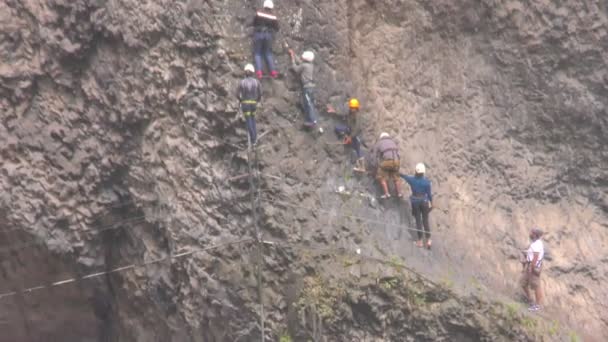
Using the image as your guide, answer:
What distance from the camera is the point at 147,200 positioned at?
11.4 metres

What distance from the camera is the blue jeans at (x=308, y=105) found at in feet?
36.1

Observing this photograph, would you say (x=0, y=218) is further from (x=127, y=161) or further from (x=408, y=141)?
(x=408, y=141)

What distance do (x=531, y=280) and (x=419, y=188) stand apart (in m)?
2.08

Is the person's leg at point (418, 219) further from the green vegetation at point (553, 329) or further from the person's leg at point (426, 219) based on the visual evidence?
the green vegetation at point (553, 329)

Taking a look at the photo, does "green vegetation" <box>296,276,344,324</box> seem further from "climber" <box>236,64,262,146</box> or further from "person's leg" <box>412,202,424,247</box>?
"climber" <box>236,64,262,146</box>

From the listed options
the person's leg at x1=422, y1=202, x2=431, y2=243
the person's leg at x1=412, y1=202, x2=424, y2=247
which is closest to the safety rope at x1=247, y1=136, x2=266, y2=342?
the person's leg at x1=412, y1=202, x2=424, y2=247

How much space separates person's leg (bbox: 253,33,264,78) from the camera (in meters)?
10.8

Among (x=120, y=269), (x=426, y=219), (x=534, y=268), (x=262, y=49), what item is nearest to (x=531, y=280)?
(x=534, y=268)

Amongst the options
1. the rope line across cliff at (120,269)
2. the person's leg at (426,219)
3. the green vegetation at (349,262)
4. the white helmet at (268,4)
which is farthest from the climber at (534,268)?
the white helmet at (268,4)

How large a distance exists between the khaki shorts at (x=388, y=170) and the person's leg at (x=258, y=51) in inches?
86.9

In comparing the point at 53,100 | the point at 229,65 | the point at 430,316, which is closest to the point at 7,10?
the point at 53,100

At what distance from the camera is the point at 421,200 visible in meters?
10.7

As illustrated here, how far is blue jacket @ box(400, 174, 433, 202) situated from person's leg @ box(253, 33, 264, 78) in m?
2.58

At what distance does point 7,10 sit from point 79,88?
63.5 inches
